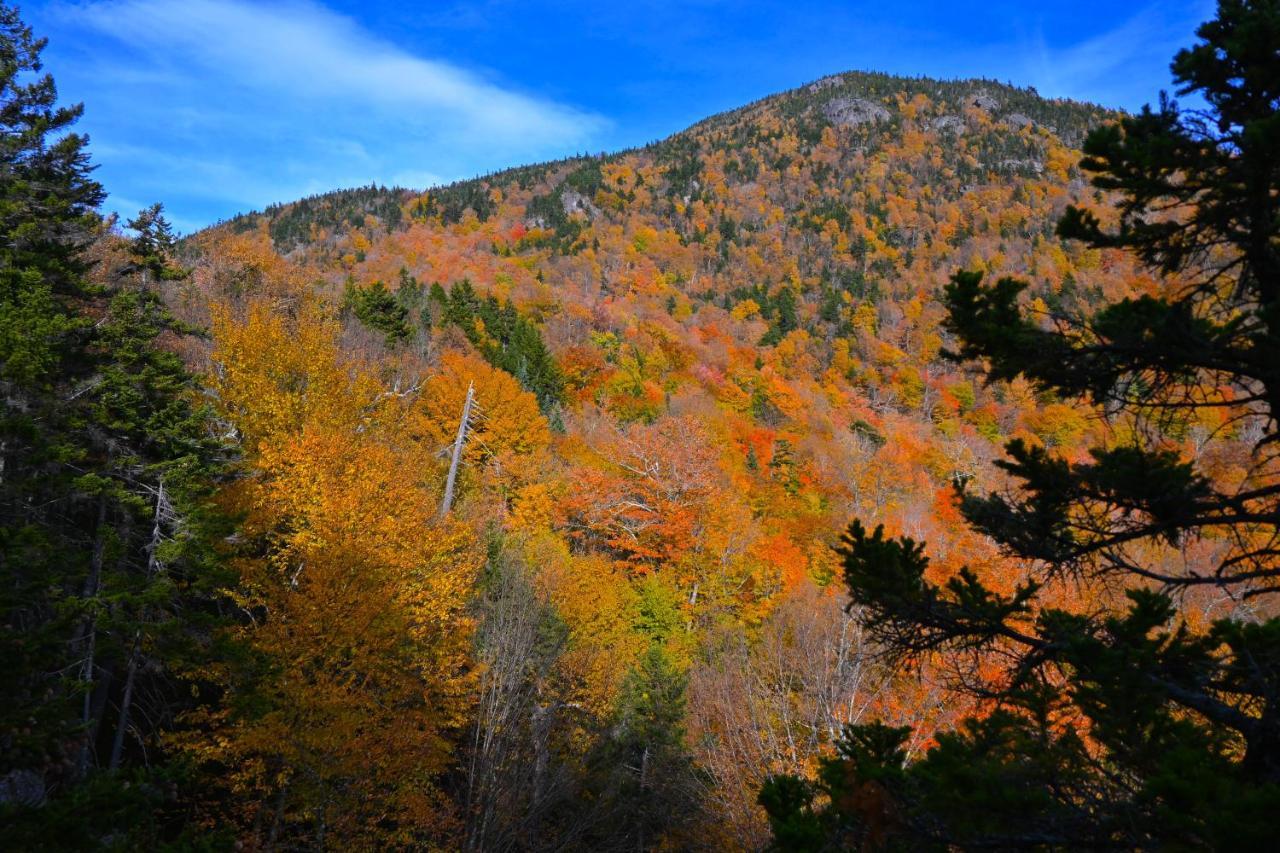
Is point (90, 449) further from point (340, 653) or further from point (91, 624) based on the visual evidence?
point (340, 653)

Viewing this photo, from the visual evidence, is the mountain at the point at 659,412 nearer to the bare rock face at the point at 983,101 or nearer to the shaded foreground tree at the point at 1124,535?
the shaded foreground tree at the point at 1124,535

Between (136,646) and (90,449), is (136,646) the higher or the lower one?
the lower one

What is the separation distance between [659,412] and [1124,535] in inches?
1881

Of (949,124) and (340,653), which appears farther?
(949,124)

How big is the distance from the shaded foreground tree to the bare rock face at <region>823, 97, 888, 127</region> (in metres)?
204

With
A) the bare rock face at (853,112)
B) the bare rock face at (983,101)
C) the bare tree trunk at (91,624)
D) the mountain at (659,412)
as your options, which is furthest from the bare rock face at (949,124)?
the bare tree trunk at (91,624)

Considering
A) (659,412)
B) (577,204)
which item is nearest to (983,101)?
(577,204)

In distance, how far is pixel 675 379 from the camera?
63719 mm

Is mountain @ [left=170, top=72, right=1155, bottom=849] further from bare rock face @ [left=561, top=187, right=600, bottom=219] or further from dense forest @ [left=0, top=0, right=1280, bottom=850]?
bare rock face @ [left=561, top=187, right=600, bottom=219]

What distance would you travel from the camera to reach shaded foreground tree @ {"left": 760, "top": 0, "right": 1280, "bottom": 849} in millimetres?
3734

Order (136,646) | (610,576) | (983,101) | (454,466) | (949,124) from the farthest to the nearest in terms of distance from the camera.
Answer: (983,101) < (949,124) < (610,576) < (454,466) < (136,646)

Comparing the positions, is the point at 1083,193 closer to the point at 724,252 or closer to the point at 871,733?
the point at 724,252

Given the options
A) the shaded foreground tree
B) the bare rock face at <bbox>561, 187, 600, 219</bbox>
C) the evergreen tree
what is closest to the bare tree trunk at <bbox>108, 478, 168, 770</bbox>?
the evergreen tree

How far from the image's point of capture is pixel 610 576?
27656mm
